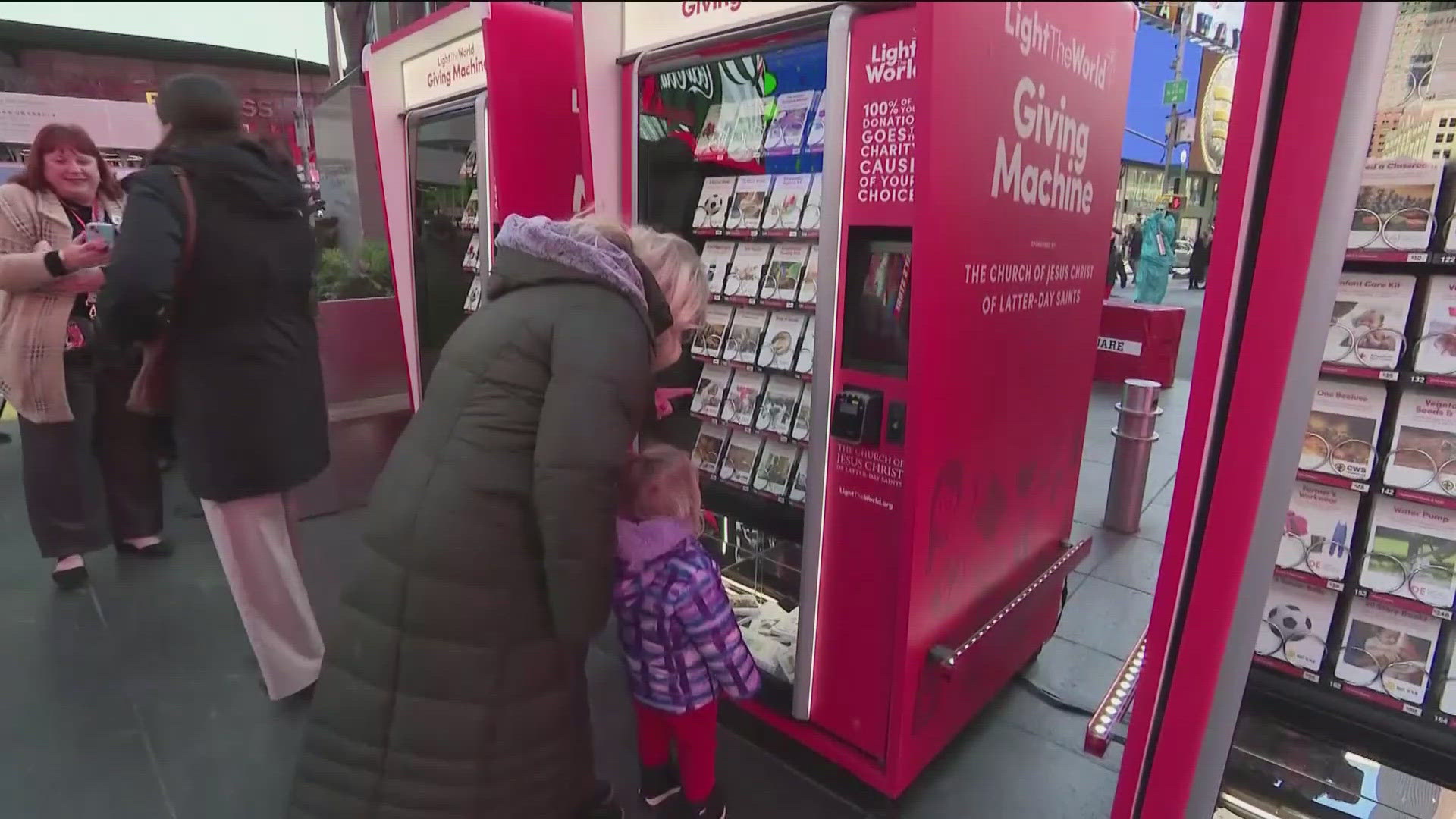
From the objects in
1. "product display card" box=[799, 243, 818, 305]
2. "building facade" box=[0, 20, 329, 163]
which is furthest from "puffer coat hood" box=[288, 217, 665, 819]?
"building facade" box=[0, 20, 329, 163]

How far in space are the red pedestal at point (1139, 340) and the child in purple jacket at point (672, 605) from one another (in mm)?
5142

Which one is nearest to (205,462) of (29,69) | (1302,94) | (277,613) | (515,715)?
(277,613)

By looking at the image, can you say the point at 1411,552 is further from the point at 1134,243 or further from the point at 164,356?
the point at 164,356

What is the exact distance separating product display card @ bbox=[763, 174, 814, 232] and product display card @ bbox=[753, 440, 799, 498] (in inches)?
26.8

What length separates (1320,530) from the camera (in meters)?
1.83

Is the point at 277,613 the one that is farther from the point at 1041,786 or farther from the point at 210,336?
the point at 1041,786

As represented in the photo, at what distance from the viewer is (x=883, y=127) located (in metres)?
1.70

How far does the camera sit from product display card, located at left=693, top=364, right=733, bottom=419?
2.54 meters

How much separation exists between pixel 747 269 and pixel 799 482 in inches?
27.1

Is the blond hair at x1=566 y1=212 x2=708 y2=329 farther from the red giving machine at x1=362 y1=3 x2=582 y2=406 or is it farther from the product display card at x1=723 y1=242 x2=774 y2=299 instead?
the red giving machine at x1=362 y1=3 x2=582 y2=406

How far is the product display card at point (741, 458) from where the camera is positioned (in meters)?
2.47

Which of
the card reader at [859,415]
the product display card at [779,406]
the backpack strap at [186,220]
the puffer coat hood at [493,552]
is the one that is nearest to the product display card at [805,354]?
the product display card at [779,406]

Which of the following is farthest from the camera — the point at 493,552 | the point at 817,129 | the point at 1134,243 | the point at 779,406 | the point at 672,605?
the point at 1134,243

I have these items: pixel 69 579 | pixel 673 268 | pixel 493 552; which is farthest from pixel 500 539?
pixel 69 579
